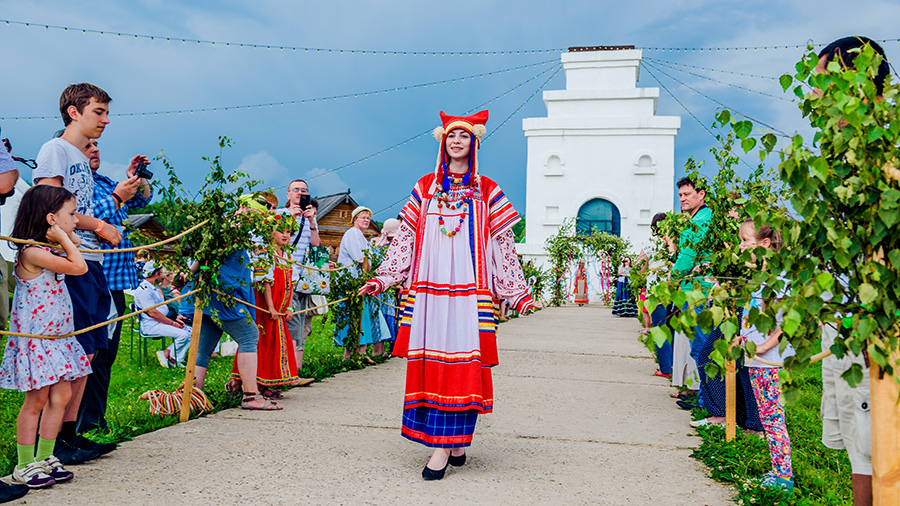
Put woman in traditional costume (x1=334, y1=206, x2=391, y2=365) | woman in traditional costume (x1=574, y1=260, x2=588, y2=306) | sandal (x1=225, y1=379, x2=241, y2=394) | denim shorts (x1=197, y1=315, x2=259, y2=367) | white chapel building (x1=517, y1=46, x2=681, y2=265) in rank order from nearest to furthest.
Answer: denim shorts (x1=197, y1=315, x2=259, y2=367), sandal (x1=225, y1=379, x2=241, y2=394), woman in traditional costume (x1=334, y1=206, x2=391, y2=365), woman in traditional costume (x1=574, y1=260, x2=588, y2=306), white chapel building (x1=517, y1=46, x2=681, y2=265)

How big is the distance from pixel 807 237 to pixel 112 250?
3603mm

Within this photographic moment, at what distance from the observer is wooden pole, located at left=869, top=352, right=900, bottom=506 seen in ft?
6.34

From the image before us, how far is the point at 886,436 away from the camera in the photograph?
1954 millimetres

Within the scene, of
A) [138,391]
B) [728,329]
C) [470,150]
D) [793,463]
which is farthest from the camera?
[138,391]

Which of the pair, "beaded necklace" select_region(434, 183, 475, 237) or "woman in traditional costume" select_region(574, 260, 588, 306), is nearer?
"beaded necklace" select_region(434, 183, 475, 237)

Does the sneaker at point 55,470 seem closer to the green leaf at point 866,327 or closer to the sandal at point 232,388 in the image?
the sandal at point 232,388

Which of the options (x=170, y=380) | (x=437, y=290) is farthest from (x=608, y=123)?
(x=437, y=290)

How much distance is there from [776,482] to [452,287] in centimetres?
198

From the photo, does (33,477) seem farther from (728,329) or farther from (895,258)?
(895,258)

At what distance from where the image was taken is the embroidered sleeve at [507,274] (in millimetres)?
4258

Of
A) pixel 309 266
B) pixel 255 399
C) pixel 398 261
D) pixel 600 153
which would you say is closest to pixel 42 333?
pixel 398 261

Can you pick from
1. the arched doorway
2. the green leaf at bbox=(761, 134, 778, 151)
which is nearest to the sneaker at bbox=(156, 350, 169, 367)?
the green leaf at bbox=(761, 134, 778, 151)

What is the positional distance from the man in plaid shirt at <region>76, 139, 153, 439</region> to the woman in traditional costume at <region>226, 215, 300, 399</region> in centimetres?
144

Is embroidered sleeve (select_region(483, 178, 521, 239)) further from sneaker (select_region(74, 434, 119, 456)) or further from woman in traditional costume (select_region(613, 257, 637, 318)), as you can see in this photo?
woman in traditional costume (select_region(613, 257, 637, 318))
